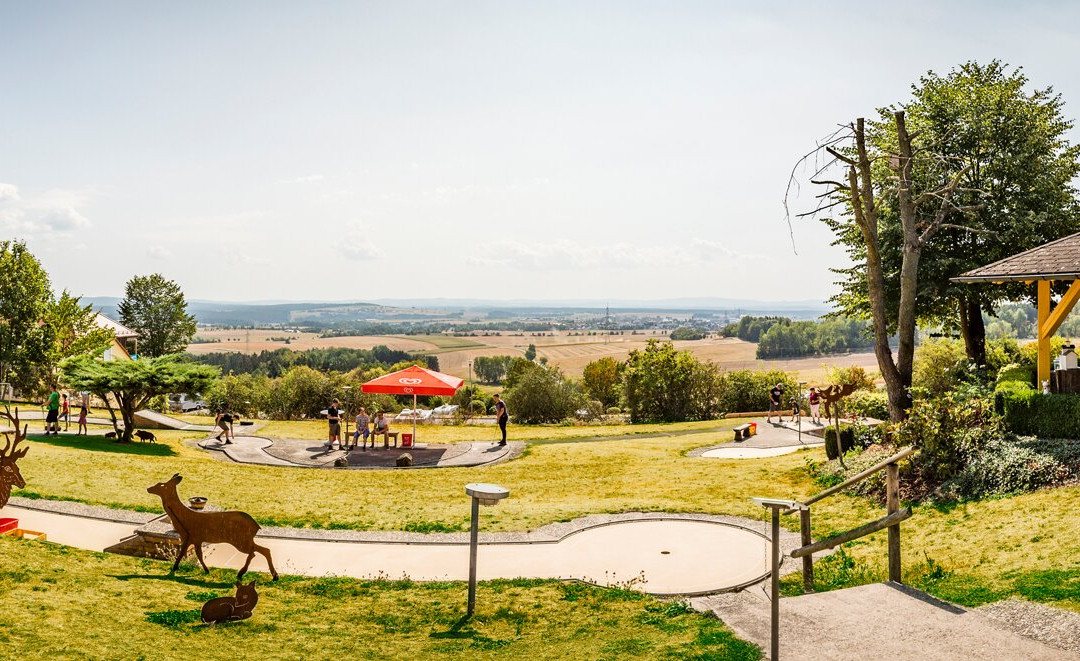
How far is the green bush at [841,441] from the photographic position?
1734 centimetres

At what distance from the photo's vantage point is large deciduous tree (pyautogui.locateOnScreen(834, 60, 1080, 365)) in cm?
2317

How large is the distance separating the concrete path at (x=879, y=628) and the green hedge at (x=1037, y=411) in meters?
7.65

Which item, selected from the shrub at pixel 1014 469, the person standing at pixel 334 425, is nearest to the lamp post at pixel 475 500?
the shrub at pixel 1014 469

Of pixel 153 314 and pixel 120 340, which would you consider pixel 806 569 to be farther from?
pixel 153 314

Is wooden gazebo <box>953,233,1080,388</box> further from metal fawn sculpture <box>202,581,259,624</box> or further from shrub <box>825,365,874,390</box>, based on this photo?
shrub <box>825,365,874,390</box>

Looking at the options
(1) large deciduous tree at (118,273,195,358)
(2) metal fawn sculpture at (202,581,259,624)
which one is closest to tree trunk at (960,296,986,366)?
(2) metal fawn sculpture at (202,581,259,624)

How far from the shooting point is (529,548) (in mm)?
12219

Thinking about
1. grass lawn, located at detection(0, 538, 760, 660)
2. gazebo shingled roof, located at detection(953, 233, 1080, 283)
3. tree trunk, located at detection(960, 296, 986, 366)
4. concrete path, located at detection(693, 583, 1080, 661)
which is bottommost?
grass lawn, located at detection(0, 538, 760, 660)

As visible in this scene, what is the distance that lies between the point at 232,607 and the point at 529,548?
521 centimetres

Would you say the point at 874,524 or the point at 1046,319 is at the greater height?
the point at 1046,319

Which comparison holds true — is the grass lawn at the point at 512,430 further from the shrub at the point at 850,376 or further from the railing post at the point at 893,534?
the railing post at the point at 893,534

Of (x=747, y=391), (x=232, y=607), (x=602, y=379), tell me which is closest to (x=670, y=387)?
(x=747, y=391)

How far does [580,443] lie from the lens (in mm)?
24297

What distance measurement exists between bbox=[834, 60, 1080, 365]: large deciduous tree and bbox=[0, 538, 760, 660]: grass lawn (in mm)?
17991
